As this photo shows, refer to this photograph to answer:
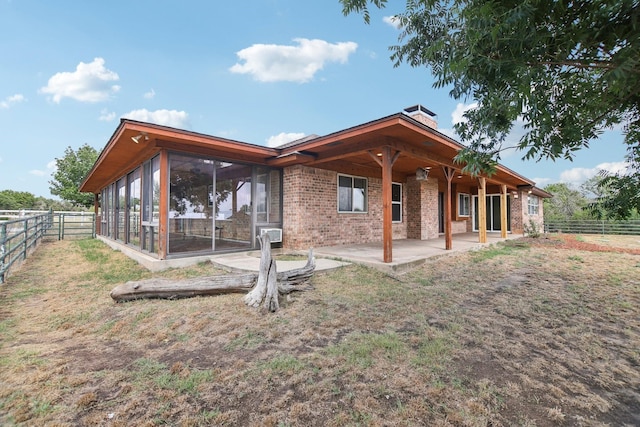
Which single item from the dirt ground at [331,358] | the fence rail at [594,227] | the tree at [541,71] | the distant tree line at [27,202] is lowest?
the dirt ground at [331,358]

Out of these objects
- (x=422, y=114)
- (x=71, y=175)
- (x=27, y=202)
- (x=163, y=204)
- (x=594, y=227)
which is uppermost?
(x=71, y=175)

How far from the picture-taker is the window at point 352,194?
8.88 m

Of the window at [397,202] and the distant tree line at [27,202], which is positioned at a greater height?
the distant tree line at [27,202]

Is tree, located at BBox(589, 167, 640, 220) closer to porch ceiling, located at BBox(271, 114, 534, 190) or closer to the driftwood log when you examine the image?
porch ceiling, located at BBox(271, 114, 534, 190)

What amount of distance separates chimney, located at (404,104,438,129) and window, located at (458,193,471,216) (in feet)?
21.0

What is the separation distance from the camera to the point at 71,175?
1069 inches

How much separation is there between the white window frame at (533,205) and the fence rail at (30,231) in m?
21.2

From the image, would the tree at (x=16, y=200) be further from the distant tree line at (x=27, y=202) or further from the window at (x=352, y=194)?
the window at (x=352, y=194)

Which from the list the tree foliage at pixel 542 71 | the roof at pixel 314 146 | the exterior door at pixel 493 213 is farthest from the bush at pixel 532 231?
the tree foliage at pixel 542 71

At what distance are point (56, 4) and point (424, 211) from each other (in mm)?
13072

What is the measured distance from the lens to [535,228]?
14.8m

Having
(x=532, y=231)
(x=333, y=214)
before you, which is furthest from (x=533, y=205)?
(x=333, y=214)

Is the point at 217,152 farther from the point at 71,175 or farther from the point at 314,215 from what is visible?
the point at 71,175

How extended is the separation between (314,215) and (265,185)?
1570 mm
